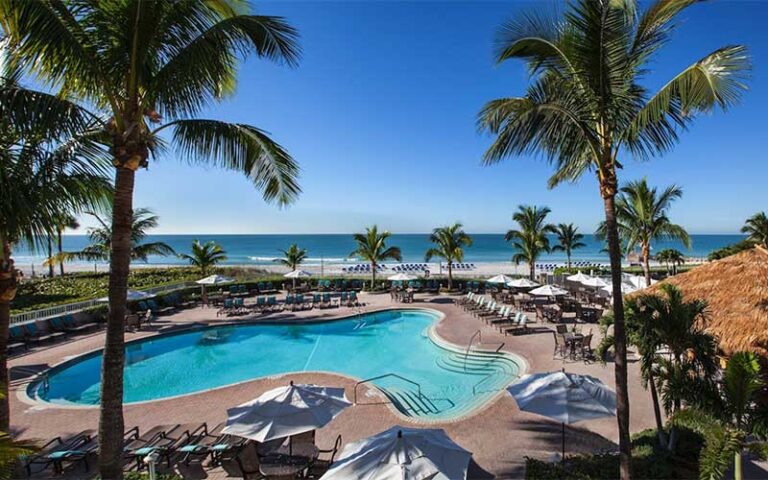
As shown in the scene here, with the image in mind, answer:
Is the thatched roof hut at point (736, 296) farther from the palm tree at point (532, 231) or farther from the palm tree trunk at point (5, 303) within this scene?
the palm tree at point (532, 231)

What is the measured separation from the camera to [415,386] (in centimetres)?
1217

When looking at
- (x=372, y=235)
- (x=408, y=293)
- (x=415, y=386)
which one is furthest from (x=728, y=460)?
(x=372, y=235)

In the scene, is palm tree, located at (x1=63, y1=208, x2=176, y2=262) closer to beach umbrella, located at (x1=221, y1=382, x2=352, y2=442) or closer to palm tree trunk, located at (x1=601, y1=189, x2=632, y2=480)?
beach umbrella, located at (x1=221, y1=382, x2=352, y2=442)

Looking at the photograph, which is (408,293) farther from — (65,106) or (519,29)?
(65,106)

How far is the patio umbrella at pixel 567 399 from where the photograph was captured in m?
6.59

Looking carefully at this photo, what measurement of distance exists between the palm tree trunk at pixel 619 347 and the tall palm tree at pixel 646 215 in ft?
47.9

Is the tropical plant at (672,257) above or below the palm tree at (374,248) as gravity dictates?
below

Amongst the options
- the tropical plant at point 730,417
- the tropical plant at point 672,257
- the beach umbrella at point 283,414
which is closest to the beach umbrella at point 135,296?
the beach umbrella at point 283,414

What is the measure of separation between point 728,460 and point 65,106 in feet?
27.4

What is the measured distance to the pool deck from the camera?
24.0 feet

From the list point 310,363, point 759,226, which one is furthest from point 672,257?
point 310,363

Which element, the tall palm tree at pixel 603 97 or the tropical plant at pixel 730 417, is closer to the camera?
the tropical plant at pixel 730 417

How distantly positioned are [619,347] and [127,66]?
7.83 meters

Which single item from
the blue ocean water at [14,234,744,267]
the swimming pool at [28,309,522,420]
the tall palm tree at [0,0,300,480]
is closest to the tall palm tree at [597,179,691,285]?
the swimming pool at [28,309,522,420]
